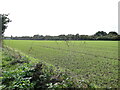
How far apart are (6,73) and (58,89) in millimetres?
1543

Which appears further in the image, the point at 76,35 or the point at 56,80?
the point at 76,35

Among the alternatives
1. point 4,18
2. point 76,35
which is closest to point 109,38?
point 4,18

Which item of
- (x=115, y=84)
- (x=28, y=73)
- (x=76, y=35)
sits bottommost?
(x=115, y=84)

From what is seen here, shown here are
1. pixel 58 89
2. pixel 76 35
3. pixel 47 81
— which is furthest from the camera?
pixel 76 35

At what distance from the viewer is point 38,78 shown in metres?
2.50

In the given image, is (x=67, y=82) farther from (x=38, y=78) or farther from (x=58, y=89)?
(x=38, y=78)

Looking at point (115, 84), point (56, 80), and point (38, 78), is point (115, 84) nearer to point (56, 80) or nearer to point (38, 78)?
point (56, 80)

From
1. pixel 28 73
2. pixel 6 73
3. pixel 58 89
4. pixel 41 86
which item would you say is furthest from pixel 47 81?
pixel 6 73

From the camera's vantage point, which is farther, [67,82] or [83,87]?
[67,82]

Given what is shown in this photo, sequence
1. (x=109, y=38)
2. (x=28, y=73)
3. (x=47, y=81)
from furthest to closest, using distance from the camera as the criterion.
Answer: (x=109, y=38) → (x=28, y=73) → (x=47, y=81)

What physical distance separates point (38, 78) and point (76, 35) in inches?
130

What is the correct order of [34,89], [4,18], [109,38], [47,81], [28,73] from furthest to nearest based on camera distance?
[109,38]
[4,18]
[28,73]
[47,81]
[34,89]

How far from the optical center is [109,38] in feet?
93.5

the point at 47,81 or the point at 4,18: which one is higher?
the point at 4,18
